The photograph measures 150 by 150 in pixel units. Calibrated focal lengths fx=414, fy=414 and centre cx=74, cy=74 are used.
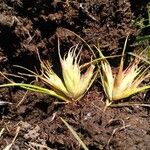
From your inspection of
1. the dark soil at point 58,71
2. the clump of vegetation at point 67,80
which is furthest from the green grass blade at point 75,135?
the clump of vegetation at point 67,80

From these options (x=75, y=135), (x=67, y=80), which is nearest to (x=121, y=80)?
(x=67, y=80)

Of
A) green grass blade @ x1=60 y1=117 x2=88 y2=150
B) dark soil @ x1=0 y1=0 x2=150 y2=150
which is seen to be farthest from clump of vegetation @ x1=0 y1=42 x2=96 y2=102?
green grass blade @ x1=60 y1=117 x2=88 y2=150

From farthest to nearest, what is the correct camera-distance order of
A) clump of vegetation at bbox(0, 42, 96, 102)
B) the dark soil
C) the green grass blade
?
1. clump of vegetation at bbox(0, 42, 96, 102)
2. the dark soil
3. the green grass blade

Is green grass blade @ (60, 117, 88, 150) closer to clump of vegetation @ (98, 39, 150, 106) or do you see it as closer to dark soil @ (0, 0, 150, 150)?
dark soil @ (0, 0, 150, 150)

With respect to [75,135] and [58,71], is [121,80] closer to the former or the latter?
[58,71]

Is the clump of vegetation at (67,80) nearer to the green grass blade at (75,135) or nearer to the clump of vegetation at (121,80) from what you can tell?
the clump of vegetation at (121,80)

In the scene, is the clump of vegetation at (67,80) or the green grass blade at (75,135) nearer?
the green grass blade at (75,135)
